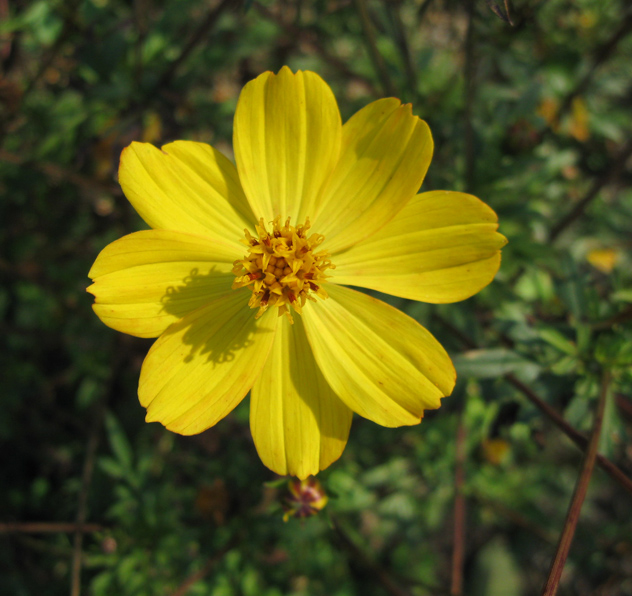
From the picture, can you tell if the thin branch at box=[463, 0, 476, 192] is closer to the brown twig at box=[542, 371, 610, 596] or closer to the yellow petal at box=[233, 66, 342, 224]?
the yellow petal at box=[233, 66, 342, 224]

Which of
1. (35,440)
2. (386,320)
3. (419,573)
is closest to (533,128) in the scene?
(386,320)

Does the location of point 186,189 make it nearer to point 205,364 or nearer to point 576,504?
point 205,364

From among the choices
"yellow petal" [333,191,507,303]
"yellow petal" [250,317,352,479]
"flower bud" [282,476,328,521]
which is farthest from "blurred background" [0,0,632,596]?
"yellow petal" [333,191,507,303]

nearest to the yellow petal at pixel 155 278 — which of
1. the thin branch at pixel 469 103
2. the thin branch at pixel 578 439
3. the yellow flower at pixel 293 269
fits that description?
the yellow flower at pixel 293 269

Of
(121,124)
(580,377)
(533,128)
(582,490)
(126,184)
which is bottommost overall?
(582,490)

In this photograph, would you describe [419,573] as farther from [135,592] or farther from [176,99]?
[176,99]

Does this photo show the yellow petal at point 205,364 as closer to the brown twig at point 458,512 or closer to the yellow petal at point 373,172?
the yellow petal at point 373,172
